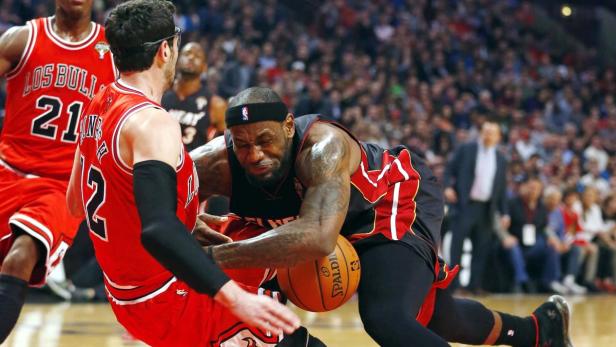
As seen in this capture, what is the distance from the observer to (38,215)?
452 cm

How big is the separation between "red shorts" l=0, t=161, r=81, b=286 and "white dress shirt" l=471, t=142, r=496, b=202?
20.7 feet

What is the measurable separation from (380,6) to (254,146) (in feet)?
52.0

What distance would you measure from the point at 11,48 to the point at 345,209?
6.99ft

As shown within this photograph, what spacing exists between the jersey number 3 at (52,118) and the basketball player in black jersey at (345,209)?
0.95 m

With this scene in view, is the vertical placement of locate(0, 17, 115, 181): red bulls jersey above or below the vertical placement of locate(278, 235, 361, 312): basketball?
above

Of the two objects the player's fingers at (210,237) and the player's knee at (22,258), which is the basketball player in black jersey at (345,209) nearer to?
the player's fingers at (210,237)

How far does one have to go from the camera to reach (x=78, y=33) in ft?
16.4

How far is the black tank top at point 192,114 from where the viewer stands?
23.6 feet

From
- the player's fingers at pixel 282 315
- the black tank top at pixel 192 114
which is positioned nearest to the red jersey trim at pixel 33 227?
the player's fingers at pixel 282 315

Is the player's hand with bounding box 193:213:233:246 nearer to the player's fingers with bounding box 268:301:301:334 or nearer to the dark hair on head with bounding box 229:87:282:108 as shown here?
the dark hair on head with bounding box 229:87:282:108

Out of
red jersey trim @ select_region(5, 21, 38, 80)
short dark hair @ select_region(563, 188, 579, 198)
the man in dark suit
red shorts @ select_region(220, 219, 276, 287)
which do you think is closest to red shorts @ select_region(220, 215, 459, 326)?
red shorts @ select_region(220, 219, 276, 287)

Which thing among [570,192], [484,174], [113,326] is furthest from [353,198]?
[570,192]

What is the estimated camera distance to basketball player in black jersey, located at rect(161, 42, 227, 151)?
7223mm

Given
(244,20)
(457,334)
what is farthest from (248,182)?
(244,20)
